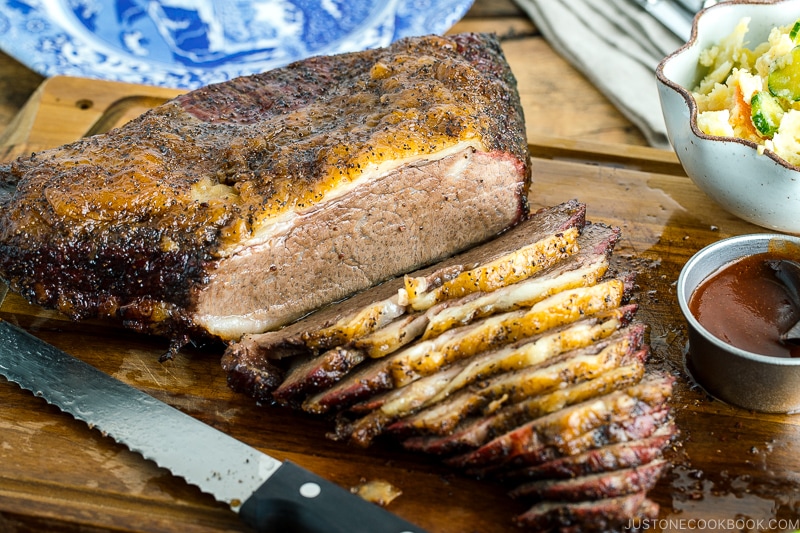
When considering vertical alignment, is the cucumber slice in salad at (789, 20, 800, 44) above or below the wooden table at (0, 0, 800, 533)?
above

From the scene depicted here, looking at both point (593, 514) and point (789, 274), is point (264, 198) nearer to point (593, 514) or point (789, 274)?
point (593, 514)

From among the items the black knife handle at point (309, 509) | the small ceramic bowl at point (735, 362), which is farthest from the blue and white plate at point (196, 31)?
the black knife handle at point (309, 509)

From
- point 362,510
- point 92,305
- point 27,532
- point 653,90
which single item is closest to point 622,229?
point 653,90

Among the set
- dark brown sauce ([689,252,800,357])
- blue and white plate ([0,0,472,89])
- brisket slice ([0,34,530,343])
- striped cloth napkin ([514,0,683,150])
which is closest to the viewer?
dark brown sauce ([689,252,800,357])

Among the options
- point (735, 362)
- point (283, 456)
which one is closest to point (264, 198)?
point (283, 456)

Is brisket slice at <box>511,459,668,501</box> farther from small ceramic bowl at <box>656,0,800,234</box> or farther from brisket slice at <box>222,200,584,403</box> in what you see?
small ceramic bowl at <box>656,0,800,234</box>

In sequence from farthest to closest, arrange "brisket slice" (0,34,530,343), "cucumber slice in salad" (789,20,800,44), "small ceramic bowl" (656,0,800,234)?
1. "cucumber slice in salad" (789,20,800,44)
2. "small ceramic bowl" (656,0,800,234)
3. "brisket slice" (0,34,530,343)

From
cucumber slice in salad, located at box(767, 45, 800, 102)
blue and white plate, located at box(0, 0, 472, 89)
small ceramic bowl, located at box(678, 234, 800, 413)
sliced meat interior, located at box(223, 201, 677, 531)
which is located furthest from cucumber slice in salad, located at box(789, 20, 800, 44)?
blue and white plate, located at box(0, 0, 472, 89)
